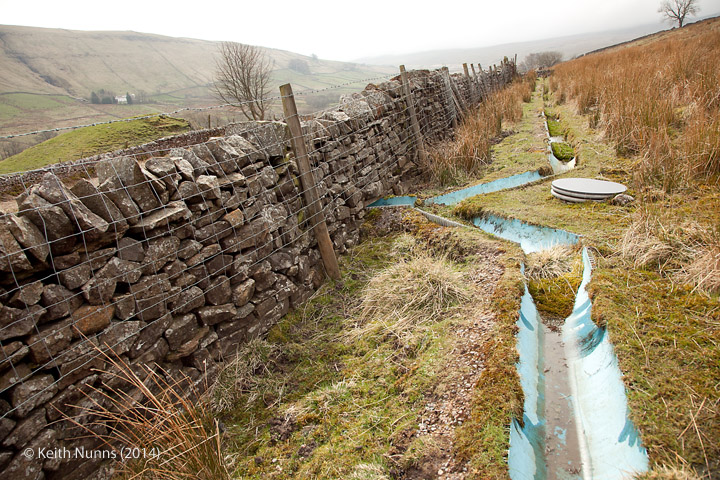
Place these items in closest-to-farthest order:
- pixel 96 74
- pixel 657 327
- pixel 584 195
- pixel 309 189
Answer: pixel 657 327
pixel 309 189
pixel 584 195
pixel 96 74

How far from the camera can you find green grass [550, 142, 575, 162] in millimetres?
7117

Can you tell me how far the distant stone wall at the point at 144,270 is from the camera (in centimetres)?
212

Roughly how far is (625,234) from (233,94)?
22529 millimetres

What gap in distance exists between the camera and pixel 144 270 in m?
2.69

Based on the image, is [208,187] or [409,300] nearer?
[208,187]

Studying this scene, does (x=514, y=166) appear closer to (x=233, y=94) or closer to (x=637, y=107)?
(x=637, y=107)

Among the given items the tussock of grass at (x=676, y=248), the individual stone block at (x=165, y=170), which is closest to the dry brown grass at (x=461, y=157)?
the tussock of grass at (x=676, y=248)

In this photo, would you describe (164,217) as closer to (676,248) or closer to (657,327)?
(657,327)

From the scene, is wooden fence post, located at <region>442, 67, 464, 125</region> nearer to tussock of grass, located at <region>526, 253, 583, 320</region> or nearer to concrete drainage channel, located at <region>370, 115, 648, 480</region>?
tussock of grass, located at <region>526, 253, 583, 320</region>

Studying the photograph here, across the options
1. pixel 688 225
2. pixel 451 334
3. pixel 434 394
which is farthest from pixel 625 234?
pixel 434 394

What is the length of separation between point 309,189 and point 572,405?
3.22m

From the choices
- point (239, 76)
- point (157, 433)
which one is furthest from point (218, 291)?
point (239, 76)

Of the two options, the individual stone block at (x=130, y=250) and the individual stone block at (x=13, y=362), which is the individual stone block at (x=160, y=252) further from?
the individual stone block at (x=13, y=362)

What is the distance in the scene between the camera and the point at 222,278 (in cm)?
321
